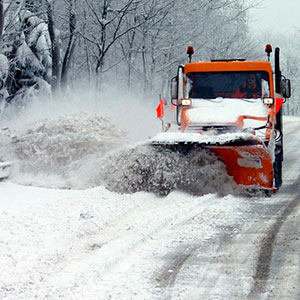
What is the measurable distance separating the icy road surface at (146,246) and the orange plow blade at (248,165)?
0.33 meters

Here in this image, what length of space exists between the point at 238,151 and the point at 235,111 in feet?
3.97

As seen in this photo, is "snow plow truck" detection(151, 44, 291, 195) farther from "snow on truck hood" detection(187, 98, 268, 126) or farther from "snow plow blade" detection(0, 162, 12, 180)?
"snow plow blade" detection(0, 162, 12, 180)

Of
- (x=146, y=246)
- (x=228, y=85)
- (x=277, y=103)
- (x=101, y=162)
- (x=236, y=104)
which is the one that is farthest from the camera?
(x=277, y=103)

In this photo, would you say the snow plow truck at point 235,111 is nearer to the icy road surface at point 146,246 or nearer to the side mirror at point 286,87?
the side mirror at point 286,87

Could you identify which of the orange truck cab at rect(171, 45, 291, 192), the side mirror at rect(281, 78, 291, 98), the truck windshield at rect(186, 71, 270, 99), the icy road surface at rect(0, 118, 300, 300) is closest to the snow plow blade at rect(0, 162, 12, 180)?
the icy road surface at rect(0, 118, 300, 300)

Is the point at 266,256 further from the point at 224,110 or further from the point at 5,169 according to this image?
the point at 5,169

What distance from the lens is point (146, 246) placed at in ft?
18.7

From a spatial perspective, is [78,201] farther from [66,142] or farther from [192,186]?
[66,142]

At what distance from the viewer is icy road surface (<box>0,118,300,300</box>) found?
4.43 metres

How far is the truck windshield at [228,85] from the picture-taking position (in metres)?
10.2

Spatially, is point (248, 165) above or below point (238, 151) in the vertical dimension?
below

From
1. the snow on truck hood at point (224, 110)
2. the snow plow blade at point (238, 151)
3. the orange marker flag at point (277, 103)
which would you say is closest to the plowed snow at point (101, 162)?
the snow plow blade at point (238, 151)

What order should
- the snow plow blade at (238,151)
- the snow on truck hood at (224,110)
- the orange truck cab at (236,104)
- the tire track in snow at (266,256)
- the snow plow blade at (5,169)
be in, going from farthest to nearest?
1. the snow plow blade at (5,169)
2. the snow on truck hood at (224,110)
3. the orange truck cab at (236,104)
4. the snow plow blade at (238,151)
5. the tire track in snow at (266,256)

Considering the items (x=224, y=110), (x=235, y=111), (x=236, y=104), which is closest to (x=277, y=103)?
(x=236, y=104)
